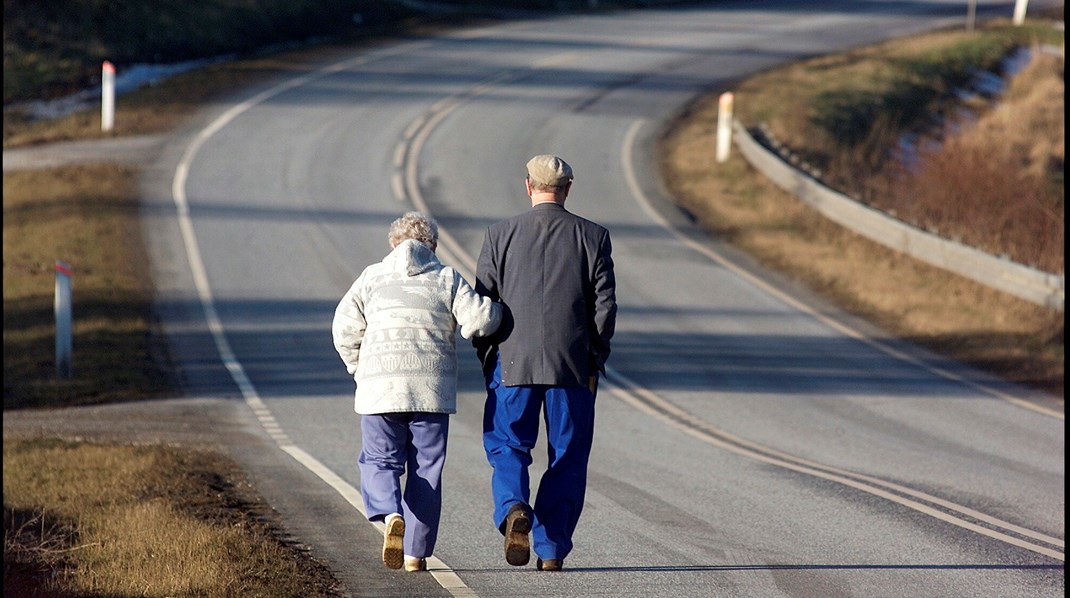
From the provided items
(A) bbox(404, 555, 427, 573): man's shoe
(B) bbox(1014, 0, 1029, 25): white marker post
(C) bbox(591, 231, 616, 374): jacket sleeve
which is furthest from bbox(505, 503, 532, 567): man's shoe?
(B) bbox(1014, 0, 1029, 25): white marker post

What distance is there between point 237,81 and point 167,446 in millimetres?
24361

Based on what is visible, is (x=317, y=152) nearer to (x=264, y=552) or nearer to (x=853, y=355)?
(x=853, y=355)

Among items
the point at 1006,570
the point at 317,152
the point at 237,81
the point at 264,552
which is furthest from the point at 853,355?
the point at 237,81

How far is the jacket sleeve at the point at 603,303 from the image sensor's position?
6.55 metres

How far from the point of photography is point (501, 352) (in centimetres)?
663

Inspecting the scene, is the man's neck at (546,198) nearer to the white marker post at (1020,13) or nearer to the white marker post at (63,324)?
the white marker post at (63,324)

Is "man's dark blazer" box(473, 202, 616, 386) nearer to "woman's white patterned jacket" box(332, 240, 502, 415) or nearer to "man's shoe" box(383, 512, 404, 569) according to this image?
"woman's white patterned jacket" box(332, 240, 502, 415)

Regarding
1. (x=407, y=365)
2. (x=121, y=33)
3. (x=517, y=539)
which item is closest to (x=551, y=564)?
(x=517, y=539)

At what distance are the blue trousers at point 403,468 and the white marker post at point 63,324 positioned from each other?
9.19 m

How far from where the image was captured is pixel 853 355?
1644 centimetres

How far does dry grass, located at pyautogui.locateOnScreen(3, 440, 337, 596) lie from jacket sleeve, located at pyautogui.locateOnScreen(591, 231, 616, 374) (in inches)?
69.5

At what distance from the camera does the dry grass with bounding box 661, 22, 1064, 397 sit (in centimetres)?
1698

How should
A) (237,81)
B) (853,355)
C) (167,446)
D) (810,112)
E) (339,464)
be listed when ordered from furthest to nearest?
(237,81) < (810,112) < (853,355) < (167,446) < (339,464)

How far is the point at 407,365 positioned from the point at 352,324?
38 centimetres
